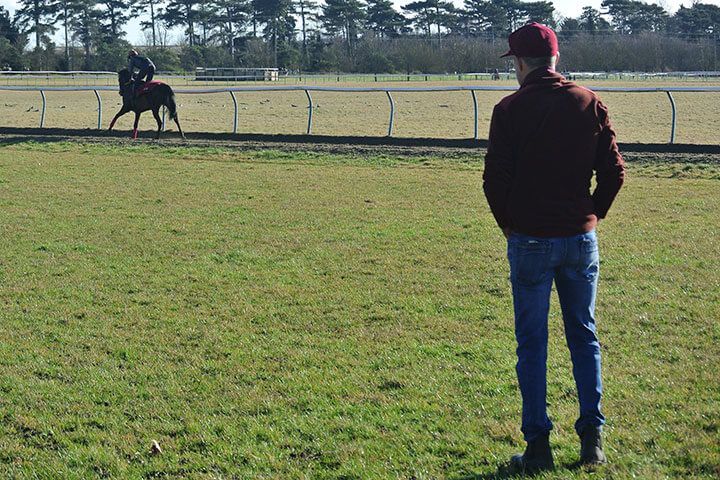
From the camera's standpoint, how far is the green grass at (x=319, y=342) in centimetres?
490

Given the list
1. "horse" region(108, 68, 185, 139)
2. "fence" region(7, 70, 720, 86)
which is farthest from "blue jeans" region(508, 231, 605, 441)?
"fence" region(7, 70, 720, 86)

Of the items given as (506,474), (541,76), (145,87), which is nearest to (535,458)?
(506,474)

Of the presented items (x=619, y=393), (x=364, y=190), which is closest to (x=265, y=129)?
(x=364, y=190)

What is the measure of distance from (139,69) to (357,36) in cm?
8723

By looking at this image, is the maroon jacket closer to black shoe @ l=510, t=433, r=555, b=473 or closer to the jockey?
black shoe @ l=510, t=433, r=555, b=473

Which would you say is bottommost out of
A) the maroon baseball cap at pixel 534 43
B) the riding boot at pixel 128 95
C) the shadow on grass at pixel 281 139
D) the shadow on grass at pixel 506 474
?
the shadow on grass at pixel 506 474

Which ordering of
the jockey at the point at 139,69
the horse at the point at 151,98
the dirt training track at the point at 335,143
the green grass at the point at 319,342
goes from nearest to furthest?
the green grass at the point at 319,342 < the dirt training track at the point at 335,143 < the horse at the point at 151,98 < the jockey at the point at 139,69

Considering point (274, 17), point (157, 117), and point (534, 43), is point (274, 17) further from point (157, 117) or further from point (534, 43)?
point (534, 43)

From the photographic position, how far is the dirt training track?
63.9ft

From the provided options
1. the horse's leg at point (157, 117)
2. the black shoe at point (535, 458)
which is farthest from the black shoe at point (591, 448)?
the horse's leg at point (157, 117)

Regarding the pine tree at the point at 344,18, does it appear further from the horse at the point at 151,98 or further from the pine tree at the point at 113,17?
the horse at the point at 151,98

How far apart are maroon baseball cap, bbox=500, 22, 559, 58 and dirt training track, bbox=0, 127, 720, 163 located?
14.5 m

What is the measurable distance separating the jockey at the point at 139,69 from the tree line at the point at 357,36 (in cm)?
5509

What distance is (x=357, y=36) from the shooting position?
110125 mm
